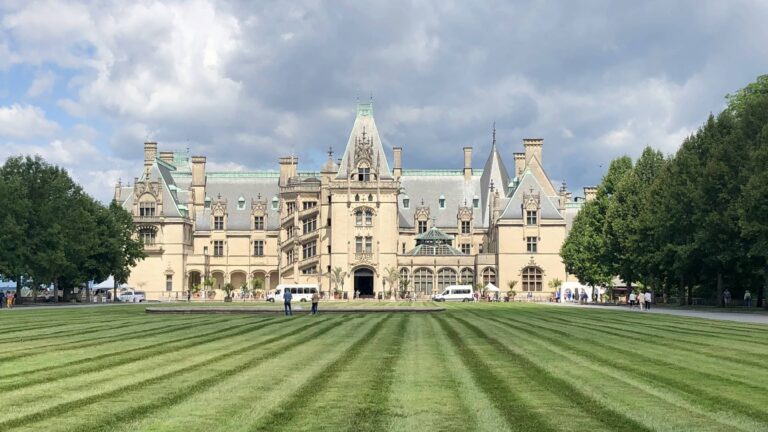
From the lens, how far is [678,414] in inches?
452

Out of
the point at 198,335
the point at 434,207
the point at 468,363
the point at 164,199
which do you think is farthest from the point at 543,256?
the point at 468,363

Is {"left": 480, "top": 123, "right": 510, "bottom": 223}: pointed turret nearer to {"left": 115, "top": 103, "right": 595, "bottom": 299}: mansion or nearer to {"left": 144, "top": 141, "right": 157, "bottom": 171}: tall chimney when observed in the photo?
{"left": 115, "top": 103, "right": 595, "bottom": 299}: mansion

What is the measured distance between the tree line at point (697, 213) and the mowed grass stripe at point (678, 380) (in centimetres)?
3064

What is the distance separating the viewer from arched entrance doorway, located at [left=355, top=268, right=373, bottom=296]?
101m

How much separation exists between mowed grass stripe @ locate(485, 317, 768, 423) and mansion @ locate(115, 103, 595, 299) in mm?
77556

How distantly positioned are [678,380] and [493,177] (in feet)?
320

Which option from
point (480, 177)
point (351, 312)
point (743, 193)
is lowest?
point (351, 312)

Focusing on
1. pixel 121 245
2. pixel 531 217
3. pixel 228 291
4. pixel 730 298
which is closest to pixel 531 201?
pixel 531 217

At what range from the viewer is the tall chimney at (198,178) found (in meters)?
115

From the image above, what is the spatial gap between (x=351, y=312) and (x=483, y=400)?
3517 cm

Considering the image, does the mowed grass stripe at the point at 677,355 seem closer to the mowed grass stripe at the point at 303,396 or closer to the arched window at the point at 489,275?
the mowed grass stripe at the point at 303,396

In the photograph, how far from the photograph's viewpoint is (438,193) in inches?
4557

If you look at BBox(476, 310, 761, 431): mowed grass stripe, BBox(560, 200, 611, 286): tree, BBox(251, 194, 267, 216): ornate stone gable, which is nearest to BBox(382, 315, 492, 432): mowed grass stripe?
BBox(476, 310, 761, 431): mowed grass stripe

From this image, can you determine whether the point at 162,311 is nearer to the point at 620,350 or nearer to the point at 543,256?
the point at 620,350
